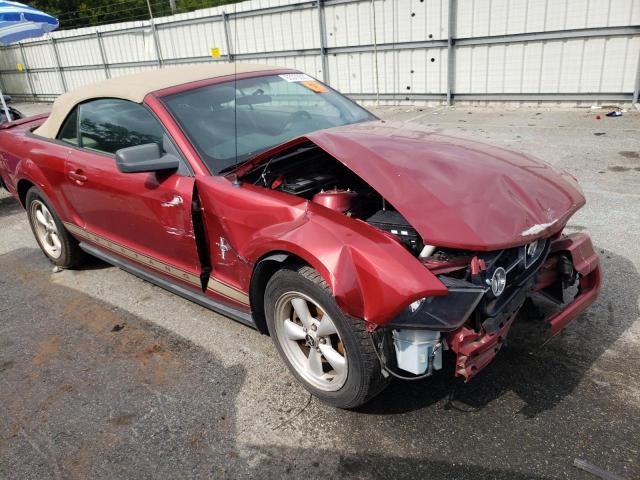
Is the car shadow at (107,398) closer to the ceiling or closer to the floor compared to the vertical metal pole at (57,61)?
closer to the floor

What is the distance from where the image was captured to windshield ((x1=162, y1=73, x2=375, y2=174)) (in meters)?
3.03

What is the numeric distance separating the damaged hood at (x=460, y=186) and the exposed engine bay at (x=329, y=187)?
0.17 metres

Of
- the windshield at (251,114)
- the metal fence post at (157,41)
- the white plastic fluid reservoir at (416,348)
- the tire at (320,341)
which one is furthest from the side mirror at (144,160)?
the metal fence post at (157,41)

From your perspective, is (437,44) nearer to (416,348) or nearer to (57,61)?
(416,348)

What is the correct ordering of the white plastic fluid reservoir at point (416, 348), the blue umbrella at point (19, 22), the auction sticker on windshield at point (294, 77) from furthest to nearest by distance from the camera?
the blue umbrella at point (19, 22) < the auction sticker on windshield at point (294, 77) < the white plastic fluid reservoir at point (416, 348)

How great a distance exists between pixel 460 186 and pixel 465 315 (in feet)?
2.15

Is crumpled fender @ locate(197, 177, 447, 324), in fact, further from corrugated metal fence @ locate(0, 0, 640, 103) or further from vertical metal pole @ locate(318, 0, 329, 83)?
vertical metal pole @ locate(318, 0, 329, 83)

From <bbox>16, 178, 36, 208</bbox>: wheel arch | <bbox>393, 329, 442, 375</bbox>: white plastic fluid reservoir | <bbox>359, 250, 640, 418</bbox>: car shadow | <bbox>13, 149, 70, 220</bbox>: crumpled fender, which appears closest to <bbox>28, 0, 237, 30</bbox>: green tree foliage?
<bbox>16, 178, 36, 208</bbox>: wheel arch

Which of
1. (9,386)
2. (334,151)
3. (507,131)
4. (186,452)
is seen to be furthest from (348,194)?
(507,131)

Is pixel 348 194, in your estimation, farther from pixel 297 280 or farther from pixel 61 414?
pixel 61 414

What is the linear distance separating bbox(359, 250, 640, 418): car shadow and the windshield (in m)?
1.63

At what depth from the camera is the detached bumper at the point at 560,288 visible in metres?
2.12

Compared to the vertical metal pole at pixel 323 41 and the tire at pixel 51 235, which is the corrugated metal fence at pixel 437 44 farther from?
the tire at pixel 51 235

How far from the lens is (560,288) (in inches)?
106
